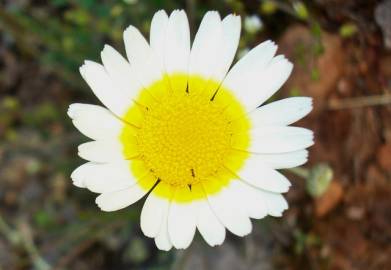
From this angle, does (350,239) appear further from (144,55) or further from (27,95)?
(27,95)

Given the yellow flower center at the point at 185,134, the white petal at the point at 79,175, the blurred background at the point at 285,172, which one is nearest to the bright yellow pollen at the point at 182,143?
the yellow flower center at the point at 185,134

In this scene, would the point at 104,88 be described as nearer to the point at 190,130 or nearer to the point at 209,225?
the point at 190,130

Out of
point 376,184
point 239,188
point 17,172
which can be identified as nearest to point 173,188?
point 239,188

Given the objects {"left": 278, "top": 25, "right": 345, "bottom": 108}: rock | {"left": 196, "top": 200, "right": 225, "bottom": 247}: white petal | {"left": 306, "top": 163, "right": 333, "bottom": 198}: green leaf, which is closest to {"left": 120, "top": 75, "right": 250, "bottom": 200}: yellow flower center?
{"left": 196, "top": 200, "right": 225, "bottom": 247}: white petal

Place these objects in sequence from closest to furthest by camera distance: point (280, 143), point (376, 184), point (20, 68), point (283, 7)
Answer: point (280, 143) < point (283, 7) < point (376, 184) < point (20, 68)

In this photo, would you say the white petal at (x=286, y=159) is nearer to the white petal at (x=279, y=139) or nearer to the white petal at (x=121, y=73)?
the white petal at (x=279, y=139)

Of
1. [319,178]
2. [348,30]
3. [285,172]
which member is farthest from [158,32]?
[285,172]

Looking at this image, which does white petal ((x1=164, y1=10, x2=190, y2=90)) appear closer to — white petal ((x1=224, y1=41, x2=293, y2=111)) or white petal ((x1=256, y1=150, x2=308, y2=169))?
white petal ((x1=224, y1=41, x2=293, y2=111))
